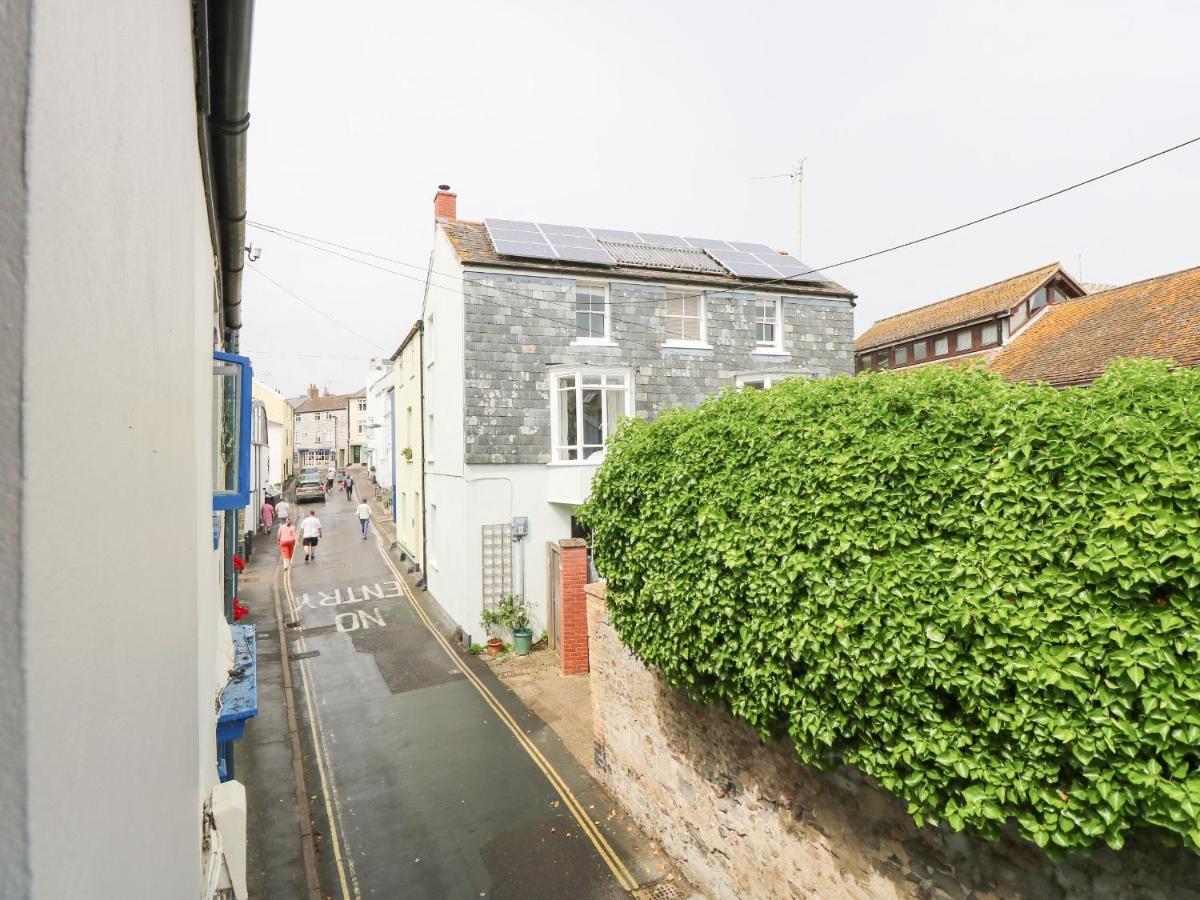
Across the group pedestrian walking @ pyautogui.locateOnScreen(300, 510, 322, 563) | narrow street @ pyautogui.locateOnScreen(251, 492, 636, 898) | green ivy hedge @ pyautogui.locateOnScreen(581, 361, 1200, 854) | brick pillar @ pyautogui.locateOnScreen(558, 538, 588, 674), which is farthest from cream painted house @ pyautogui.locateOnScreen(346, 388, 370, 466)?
green ivy hedge @ pyautogui.locateOnScreen(581, 361, 1200, 854)

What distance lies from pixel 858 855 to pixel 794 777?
2.47 ft

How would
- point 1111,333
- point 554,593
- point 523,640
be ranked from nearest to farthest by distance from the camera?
point 523,640, point 554,593, point 1111,333

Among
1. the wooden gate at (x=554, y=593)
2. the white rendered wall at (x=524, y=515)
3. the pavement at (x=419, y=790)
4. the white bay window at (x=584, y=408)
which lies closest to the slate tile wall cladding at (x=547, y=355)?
the white bay window at (x=584, y=408)

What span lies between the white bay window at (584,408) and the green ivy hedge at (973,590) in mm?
9497

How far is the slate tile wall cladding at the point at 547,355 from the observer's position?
14781 millimetres

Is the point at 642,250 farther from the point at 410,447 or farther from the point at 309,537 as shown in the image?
the point at 309,537

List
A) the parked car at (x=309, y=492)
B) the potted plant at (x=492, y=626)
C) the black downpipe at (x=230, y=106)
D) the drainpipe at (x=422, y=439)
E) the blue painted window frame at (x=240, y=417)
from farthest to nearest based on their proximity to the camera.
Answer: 1. the parked car at (x=309, y=492)
2. the drainpipe at (x=422, y=439)
3. the potted plant at (x=492, y=626)
4. the blue painted window frame at (x=240, y=417)
5. the black downpipe at (x=230, y=106)

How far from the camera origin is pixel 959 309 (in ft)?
96.3

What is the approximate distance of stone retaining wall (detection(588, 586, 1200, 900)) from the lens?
3770 millimetres

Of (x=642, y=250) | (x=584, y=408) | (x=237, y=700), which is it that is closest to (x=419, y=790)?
(x=237, y=700)

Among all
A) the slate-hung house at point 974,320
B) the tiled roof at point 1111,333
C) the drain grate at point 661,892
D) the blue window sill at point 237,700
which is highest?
the slate-hung house at point 974,320

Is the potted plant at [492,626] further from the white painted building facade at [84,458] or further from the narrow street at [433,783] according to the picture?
the white painted building facade at [84,458]

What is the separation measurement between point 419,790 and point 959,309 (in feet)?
98.2

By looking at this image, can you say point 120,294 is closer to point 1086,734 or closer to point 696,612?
point 1086,734
